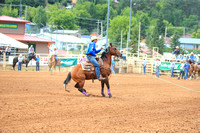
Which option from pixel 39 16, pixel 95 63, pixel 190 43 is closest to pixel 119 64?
pixel 95 63

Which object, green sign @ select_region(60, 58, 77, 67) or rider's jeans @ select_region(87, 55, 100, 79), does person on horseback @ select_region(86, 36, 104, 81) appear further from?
green sign @ select_region(60, 58, 77, 67)

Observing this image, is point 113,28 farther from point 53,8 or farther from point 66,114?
point 66,114

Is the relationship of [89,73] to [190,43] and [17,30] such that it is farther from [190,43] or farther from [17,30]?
[190,43]

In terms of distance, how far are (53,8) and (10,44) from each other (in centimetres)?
8953

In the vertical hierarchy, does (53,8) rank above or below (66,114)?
above

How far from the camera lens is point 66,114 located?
8297 millimetres

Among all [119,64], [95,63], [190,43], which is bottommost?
[119,64]

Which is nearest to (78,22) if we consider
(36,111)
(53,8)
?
(53,8)

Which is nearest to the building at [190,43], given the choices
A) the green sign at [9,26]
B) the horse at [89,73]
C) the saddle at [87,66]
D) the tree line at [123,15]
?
the tree line at [123,15]

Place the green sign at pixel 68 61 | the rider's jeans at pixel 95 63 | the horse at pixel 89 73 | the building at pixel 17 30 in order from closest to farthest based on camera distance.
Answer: the horse at pixel 89 73 → the rider's jeans at pixel 95 63 → the green sign at pixel 68 61 → the building at pixel 17 30

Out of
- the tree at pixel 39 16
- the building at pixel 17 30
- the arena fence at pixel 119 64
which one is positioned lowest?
the arena fence at pixel 119 64

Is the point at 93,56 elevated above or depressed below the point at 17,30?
below

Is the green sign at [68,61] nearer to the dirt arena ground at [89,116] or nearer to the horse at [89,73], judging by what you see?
the horse at [89,73]

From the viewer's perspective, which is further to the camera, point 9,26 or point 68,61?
point 9,26
